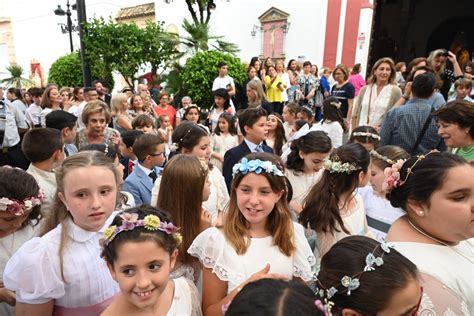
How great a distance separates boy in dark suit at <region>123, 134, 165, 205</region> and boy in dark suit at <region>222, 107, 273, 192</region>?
0.84 meters

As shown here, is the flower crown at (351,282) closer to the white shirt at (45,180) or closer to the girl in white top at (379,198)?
the girl in white top at (379,198)

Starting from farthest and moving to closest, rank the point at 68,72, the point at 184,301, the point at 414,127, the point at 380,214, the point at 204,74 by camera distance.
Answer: the point at 68,72 < the point at 204,74 < the point at 414,127 < the point at 380,214 < the point at 184,301

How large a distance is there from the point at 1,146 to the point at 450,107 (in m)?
5.62

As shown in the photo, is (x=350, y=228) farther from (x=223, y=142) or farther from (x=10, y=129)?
(x=10, y=129)

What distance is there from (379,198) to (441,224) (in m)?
1.20

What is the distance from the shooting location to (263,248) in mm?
1990

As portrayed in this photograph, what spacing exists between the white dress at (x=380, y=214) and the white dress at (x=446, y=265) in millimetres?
966

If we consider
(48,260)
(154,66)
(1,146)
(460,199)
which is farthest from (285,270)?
(154,66)

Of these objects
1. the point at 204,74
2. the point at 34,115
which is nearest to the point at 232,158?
the point at 204,74

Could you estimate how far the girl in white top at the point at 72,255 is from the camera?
5.16 ft

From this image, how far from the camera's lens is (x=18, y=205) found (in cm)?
197

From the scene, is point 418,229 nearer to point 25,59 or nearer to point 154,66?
point 154,66

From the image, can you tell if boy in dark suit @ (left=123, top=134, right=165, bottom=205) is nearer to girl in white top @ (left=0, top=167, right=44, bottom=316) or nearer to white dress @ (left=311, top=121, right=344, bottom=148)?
girl in white top @ (left=0, top=167, right=44, bottom=316)

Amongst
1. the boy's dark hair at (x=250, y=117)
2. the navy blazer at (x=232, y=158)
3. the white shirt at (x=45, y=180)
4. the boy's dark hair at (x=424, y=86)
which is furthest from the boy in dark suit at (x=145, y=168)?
the boy's dark hair at (x=424, y=86)
